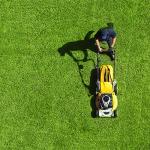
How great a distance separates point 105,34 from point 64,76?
2114 millimetres

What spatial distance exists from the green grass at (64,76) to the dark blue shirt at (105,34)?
69cm

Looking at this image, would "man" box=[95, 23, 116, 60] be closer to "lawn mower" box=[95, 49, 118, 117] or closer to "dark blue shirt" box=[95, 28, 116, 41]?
"dark blue shirt" box=[95, 28, 116, 41]

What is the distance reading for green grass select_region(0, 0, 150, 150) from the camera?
2183 cm

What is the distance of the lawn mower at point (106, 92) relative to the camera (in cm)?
2166

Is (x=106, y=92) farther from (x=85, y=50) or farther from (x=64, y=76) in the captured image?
(x=85, y=50)

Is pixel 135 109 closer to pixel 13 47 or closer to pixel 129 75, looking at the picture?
pixel 129 75

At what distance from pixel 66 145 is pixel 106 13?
4836 millimetres

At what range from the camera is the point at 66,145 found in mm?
21797

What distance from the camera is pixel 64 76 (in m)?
22.0

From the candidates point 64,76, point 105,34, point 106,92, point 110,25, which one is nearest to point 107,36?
point 105,34

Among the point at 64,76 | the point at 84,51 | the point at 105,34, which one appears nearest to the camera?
the point at 105,34

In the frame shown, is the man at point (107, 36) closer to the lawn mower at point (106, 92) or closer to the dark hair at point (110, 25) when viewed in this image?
the dark hair at point (110, 25)

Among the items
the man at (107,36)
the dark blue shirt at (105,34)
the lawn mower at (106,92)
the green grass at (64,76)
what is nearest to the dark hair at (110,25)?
the green grass at (64,76)

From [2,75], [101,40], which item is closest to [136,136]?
[101,40]
